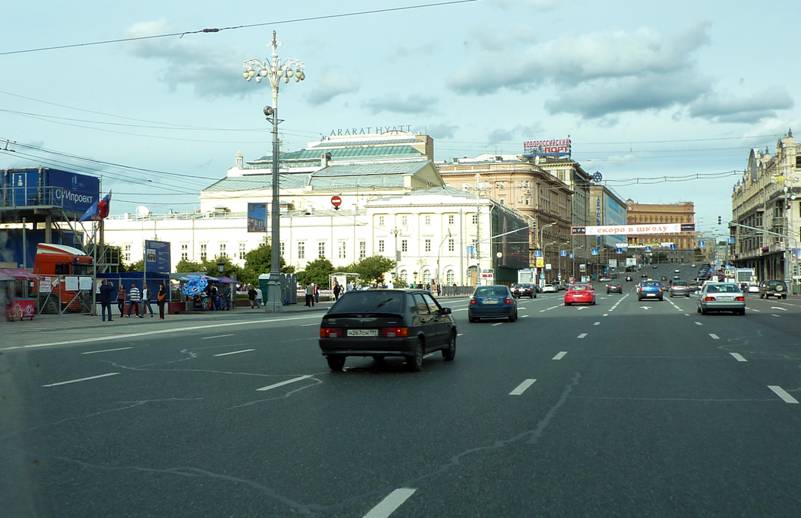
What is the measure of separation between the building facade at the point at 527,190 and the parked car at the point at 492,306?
10072 centimetres

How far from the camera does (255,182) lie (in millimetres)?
137375

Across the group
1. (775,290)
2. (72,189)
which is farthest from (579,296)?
(72,189)

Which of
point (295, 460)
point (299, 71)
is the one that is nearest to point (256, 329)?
point (299, 71)

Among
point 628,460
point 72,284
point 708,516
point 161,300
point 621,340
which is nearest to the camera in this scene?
point 708,516

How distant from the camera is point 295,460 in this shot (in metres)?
7.76

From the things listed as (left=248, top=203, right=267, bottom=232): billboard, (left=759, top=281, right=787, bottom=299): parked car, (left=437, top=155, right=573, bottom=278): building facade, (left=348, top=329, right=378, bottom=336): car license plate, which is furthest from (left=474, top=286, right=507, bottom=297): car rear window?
(left=437, top=155, right=573, bottom=278): building facade

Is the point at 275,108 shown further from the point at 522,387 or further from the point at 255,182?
the point at 255,182

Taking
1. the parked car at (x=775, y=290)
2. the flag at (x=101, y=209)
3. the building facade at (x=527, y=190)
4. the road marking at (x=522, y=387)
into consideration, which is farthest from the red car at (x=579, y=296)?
the building facade at (x=527, y=190)

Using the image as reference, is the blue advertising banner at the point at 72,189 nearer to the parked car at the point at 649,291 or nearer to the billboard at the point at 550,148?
the parked car at the point at 649,291

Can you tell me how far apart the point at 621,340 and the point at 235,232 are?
103 meters

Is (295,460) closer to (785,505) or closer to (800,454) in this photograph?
(785,505)

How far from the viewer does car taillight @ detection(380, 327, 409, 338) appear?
1550cm

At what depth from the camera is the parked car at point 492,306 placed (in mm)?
34906

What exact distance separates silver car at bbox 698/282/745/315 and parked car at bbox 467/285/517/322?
9650 millimetres
